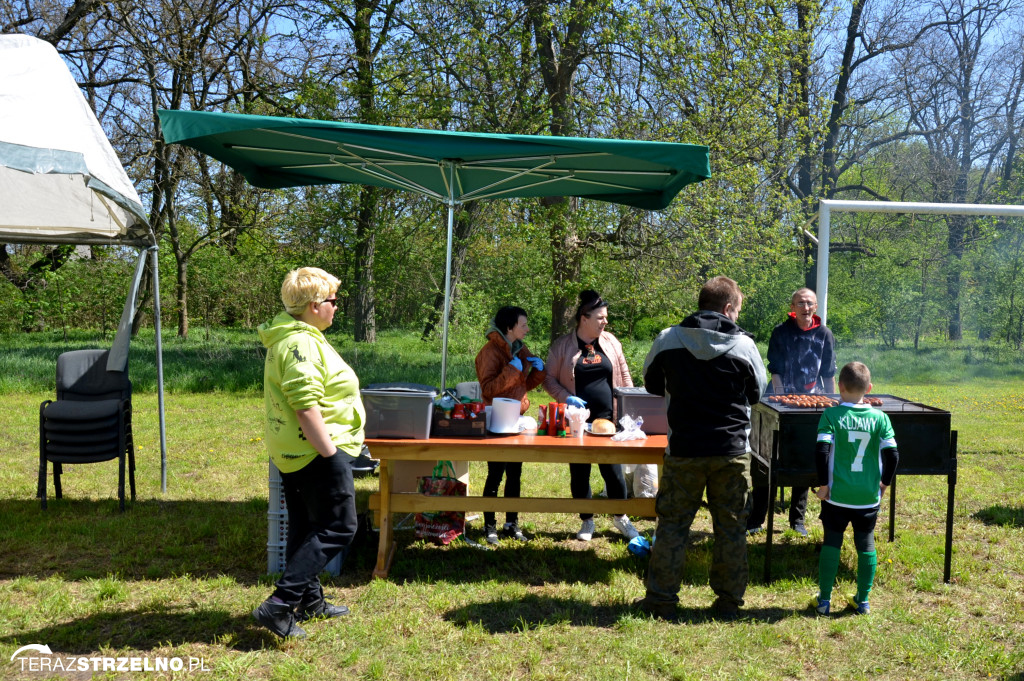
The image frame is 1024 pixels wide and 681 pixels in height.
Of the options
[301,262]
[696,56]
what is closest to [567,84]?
[696,56]

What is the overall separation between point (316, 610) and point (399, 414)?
110cm

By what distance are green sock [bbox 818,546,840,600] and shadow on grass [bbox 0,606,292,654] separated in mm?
2619

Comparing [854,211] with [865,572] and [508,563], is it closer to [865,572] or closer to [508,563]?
[865,572]

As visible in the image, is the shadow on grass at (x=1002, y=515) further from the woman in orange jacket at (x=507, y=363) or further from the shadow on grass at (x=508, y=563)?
the woman in orange jacket at (x=507, y=363)

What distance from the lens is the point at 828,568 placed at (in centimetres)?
385

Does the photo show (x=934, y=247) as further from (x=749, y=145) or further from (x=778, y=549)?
(x=778, y=549)

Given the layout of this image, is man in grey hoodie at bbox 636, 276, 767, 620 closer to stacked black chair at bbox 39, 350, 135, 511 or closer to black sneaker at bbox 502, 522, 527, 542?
black sneaker at bbox 502, 522, 527, 542

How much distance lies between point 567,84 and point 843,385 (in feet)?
26.4

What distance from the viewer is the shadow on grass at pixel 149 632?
348 centimetres

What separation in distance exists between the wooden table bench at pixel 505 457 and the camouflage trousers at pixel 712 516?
1.68ft

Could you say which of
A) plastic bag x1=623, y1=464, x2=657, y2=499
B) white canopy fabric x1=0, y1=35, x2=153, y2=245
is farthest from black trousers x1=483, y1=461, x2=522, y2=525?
white canopy fabric x1=0, y1=35, x2=153, y2=245

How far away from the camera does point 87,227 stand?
6395 millimetres

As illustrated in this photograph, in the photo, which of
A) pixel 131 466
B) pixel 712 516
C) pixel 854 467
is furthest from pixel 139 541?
pixel 854 467

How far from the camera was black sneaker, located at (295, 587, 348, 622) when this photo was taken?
3.69m
